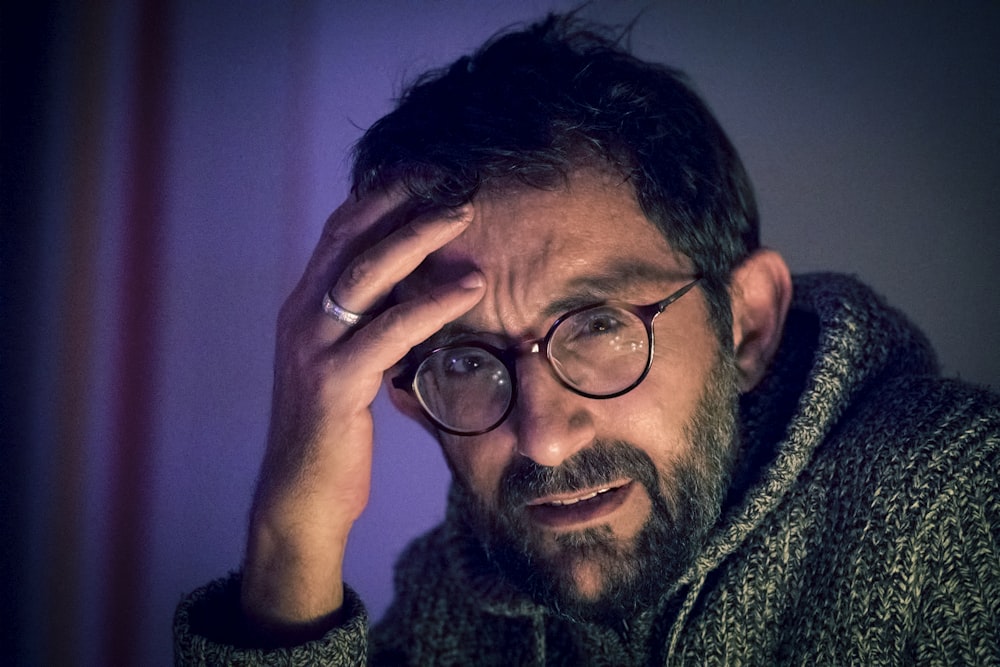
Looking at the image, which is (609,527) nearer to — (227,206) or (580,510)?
(580,510)

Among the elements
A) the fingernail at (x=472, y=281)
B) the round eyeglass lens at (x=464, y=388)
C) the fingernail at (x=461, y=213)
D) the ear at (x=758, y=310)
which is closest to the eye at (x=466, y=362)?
the round eyeglass lens at (x=464, y=388)

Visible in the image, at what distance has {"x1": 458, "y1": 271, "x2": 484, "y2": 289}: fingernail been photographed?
42.4 inches

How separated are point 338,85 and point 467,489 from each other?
948mm

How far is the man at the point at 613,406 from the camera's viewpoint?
3.44 ft

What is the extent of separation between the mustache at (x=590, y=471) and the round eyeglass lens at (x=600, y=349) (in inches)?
3.8

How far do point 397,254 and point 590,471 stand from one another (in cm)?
47

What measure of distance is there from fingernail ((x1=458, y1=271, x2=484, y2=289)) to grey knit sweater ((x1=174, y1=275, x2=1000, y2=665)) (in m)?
0.58

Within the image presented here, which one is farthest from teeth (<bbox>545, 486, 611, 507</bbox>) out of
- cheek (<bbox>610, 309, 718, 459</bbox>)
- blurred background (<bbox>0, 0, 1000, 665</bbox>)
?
blurred background (<bbox>0, 0, 1000, 665</bbox>)

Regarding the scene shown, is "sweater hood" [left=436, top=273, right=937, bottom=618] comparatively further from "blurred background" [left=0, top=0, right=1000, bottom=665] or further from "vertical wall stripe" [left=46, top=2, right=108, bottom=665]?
"vertical wall stripe" [left=46, top=2, right=108, bottom=665]

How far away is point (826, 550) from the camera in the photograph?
1120 mm

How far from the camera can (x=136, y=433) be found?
4.58 feet

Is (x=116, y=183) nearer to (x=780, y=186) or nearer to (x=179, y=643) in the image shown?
(x=179, y=643)

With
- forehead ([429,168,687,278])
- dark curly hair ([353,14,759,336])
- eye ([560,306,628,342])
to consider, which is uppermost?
dark curly hair ([353,14,759,336])

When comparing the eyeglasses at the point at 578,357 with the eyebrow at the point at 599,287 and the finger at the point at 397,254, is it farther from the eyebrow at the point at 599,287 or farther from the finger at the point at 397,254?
the finger at the point at 397,254
